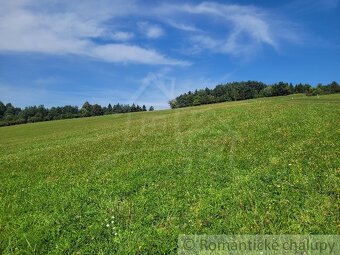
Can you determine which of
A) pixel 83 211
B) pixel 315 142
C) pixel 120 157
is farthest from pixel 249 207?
pixel 120 157

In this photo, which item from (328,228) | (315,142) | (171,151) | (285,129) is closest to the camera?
(328,228)

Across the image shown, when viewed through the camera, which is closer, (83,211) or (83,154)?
(83,211)

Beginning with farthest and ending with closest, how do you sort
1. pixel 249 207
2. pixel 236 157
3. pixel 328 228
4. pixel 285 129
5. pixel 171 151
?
pixel 285 129 < pixel 171 151 < pixel 236 157 < pixel 249 207 < pixel 328 228

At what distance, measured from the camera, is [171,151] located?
2030 cm

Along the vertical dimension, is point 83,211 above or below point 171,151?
below

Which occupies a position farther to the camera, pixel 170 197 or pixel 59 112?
pixel 59 112

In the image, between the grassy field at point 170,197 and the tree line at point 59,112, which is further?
the tree line at point 59,112

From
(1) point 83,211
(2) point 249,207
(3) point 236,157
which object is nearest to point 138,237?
(1) point 83,211

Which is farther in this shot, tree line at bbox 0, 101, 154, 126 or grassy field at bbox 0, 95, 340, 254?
tree line at bbox 0, 101, 154, 126

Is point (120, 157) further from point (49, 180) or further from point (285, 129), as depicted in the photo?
point (285, 129)

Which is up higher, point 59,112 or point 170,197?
point 59,112

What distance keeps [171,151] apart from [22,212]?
10005mm

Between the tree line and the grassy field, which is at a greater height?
the tree line

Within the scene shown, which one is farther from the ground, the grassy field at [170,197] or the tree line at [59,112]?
the tree line at [59,112]
